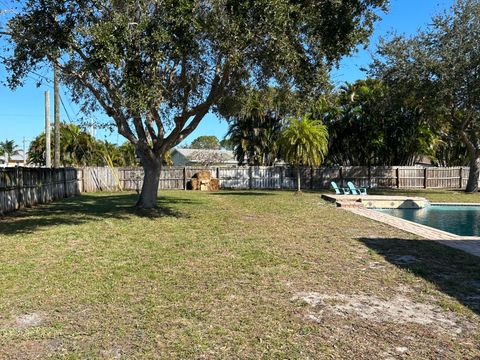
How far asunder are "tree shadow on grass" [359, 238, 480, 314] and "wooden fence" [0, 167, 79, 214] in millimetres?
11359

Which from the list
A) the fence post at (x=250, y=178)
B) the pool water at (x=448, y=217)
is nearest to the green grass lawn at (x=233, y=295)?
the pool water at (x=448, y=217)

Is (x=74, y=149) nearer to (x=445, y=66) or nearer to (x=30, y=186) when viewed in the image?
(x=30, y=186)

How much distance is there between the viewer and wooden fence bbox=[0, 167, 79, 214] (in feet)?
47.0

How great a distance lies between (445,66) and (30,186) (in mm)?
20142

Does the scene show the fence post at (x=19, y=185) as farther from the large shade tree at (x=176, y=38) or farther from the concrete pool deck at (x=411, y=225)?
the concrete pool deck at (x=411, y=225)

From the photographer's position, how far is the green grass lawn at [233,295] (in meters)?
4.07

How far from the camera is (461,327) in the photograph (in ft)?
15.0

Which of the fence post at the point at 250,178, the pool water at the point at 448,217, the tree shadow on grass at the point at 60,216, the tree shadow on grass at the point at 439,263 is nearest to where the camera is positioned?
the tree shadow on grass at the point at 439,263

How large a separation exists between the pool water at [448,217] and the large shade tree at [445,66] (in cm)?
609

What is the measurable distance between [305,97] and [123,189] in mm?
17918

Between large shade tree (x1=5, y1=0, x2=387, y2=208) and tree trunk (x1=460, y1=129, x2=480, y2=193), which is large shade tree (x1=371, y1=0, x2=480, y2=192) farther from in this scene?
large shade tree (x1=5, y1=0, x2=387, y2=208)

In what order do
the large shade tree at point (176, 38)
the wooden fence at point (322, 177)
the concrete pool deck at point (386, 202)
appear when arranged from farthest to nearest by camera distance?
the wooden fence at point (322, 177) → the concrete pool deck at point (386, 202) → the large shade tree at point (176, 38)

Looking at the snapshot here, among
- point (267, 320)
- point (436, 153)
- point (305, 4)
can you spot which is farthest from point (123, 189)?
point (436, 153)

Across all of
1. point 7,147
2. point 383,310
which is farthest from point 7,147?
point 383,310
